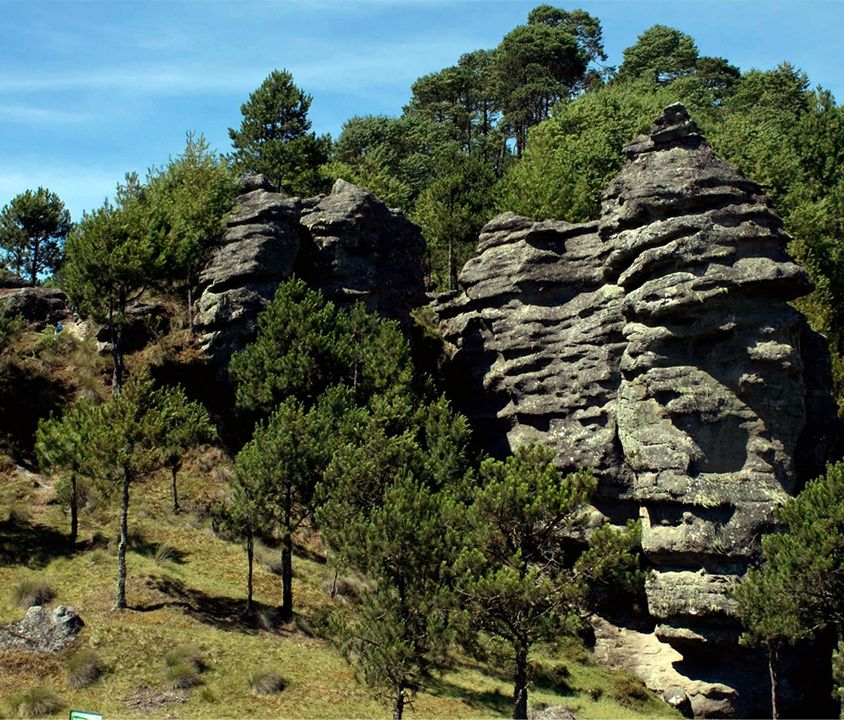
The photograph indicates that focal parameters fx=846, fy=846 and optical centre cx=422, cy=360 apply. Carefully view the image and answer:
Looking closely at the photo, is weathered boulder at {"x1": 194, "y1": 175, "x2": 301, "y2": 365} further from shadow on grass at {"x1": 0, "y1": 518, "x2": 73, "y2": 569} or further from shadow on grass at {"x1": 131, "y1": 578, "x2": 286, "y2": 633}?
shadow on grass at {"x1": 131, "y1": 578, "x2": 286, "y2": 633}

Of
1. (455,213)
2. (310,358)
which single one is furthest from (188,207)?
(455,213)

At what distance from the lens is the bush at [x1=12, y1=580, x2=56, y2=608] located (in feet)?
118

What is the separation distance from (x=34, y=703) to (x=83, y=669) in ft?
8.39

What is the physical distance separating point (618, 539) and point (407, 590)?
9.65 metres

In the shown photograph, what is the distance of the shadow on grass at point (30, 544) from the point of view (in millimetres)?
39344

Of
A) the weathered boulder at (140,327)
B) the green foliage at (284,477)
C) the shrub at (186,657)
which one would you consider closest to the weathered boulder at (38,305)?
the weathered boulder at (140,327)

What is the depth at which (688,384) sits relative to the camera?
48188mm

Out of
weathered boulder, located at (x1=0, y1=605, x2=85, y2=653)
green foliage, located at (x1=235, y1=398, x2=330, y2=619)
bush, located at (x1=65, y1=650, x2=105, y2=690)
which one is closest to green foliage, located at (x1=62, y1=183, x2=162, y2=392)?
green foliage, located at (x1=235, y1=398, x2=330, y2=619)

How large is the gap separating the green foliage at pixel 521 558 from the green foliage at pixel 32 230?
2245 inches

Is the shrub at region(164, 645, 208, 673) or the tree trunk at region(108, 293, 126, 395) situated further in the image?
the tree trunk at region(108, 293, 126, 395)

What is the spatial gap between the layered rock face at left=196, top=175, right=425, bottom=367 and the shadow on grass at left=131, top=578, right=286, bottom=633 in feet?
62.7

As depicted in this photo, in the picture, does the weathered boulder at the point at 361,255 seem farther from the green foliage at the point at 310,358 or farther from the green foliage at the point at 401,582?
the green foliage at the point at 401,582

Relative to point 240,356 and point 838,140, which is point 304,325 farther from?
point 838,140

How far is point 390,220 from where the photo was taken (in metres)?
66.2
